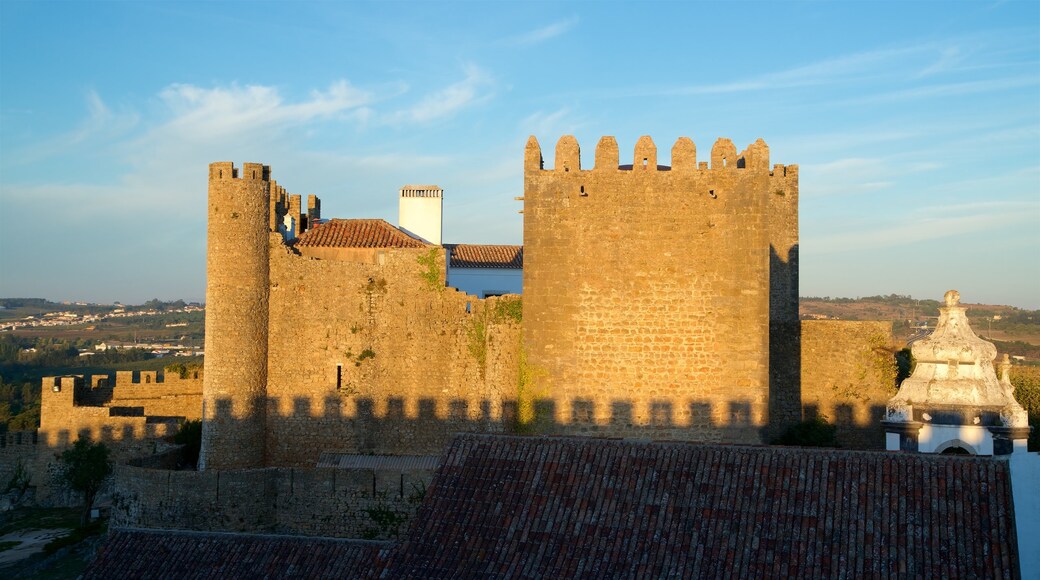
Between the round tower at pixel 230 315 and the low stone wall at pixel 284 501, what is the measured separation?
1.11 metres

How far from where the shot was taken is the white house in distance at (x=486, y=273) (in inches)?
1113

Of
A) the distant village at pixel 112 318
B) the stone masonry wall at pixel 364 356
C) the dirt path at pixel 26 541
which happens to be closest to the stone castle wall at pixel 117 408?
the dirt path at pixel 26 541

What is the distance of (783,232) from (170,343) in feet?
334

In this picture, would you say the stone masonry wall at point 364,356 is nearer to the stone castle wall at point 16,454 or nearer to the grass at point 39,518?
the grass at point 39,518

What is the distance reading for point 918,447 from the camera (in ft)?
42.3

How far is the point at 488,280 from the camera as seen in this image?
2856 centimetres

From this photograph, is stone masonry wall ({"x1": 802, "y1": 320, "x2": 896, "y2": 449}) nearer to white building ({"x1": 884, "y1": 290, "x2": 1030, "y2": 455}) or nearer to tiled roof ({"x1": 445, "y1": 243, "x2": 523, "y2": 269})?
white building ({"x1": 884, "y1": 290, "x2": 1030, "y2": 455})

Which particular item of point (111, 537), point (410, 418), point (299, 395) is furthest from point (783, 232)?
point (111, 537)

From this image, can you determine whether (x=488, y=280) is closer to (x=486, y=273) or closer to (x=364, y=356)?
(x=486, y=273)

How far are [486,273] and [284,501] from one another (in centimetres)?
1132

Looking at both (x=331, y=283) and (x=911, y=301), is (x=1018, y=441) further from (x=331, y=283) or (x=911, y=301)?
(x=911, y=301)

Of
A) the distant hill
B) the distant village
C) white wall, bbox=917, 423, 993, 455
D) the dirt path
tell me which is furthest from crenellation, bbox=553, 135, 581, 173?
the distant village

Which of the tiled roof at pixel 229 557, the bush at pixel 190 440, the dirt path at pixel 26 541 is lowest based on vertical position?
the dirt path at pixel 26 541

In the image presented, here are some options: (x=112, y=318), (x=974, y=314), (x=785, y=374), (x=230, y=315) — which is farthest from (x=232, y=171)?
(x=112, y=318)
